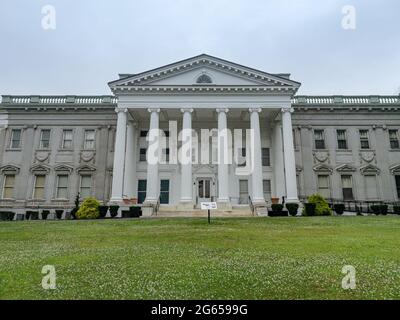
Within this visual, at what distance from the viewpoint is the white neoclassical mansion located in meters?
27.3

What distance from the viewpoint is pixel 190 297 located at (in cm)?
477

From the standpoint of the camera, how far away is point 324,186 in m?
30.6

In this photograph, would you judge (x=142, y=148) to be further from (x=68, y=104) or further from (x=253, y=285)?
(x=253, y=285)

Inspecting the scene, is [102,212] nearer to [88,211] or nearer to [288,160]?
[88,211]

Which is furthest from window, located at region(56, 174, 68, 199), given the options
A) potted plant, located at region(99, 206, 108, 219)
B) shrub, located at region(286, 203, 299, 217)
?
shrub, located at region(286, 203, 299, 217)

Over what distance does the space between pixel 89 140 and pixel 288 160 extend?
19.2 meters

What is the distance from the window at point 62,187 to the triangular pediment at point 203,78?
10517 millimetres

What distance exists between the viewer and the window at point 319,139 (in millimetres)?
31344

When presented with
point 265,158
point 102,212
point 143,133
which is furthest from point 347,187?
point 102,212

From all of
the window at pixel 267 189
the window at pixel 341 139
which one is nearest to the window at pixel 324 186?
the window at pixel 341 139

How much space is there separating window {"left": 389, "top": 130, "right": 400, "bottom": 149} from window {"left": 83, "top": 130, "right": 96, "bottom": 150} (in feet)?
97.5

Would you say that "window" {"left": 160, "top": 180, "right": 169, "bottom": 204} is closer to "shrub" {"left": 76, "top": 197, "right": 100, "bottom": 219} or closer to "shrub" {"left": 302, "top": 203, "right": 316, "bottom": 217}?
"shrub" {"left": 76, "top": 197, "right": 100, "bottom": 219}

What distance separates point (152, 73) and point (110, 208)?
12.0 metres

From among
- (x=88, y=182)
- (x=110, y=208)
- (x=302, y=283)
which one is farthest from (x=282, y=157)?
(x=302, y=283)
